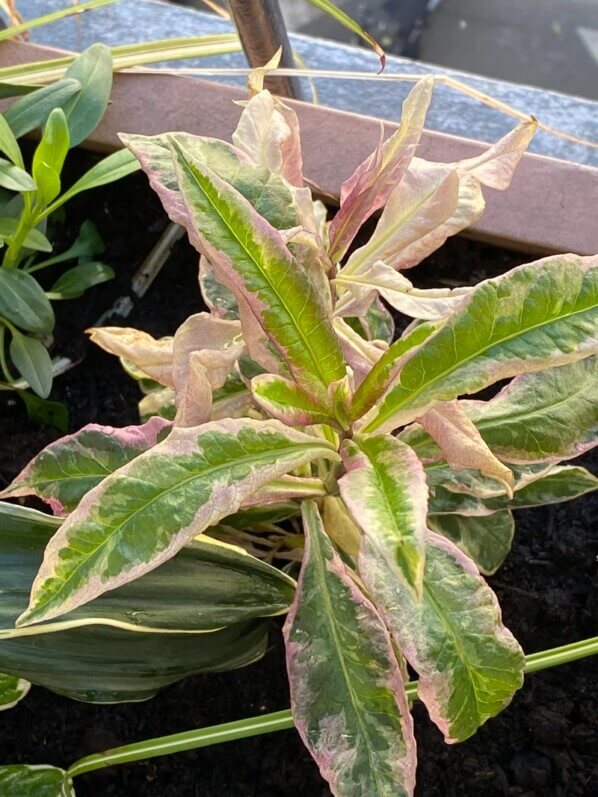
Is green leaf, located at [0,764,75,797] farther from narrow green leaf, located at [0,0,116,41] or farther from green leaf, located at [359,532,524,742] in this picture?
narrow green leaf, located at [0,0,116,41]

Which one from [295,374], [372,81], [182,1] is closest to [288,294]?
[295,374]

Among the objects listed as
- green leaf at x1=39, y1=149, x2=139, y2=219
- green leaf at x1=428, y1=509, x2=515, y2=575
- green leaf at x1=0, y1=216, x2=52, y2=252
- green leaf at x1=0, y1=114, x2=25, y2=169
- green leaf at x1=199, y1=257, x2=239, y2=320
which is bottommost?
green leaf at x1=428, y1=509, x2=515, y2=575

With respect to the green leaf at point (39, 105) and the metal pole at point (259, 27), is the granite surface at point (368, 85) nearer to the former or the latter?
the metal pole at point (259, 27)

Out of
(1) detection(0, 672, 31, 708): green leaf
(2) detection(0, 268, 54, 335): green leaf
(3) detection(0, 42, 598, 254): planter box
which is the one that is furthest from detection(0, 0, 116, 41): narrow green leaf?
(1) detection(0, 672, 31, 708): green leaf

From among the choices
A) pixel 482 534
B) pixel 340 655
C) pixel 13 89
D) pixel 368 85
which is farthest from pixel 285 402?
pixel 368 85

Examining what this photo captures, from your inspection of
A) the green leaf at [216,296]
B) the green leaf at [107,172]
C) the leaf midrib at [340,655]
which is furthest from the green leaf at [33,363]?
the leaf midrib at [340,655]

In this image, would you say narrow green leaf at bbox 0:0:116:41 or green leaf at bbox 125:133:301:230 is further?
narrow green leaf at bbox 0:0:116:41

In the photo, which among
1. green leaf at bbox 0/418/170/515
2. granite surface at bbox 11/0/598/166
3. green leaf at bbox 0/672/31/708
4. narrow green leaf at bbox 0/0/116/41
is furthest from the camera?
granite surface at bbox 11/0/598/166
